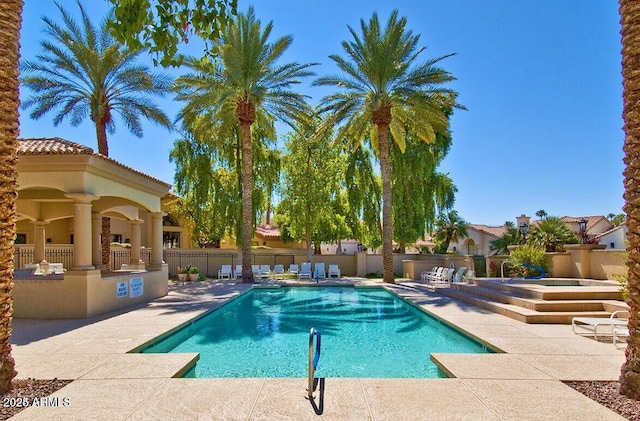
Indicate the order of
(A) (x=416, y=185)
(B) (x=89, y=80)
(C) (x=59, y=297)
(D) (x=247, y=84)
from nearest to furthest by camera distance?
(C) (x=59, y=297), (B) (x=89, y=80), (D) (x=247, y=84), (A) (x=416, y=185)

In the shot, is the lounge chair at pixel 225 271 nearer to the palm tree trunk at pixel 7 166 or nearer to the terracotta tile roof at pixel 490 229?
the palm tree trunk at pixel 7 166

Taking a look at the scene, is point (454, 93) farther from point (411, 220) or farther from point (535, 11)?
point (411, 220)

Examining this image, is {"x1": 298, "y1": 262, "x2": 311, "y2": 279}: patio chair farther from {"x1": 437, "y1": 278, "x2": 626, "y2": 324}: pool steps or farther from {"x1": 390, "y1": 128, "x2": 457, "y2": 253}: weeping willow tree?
{"x1": 437, "y1": 278, "x2": 626, "y2": 324}: pool steps

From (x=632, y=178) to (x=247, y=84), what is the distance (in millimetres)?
17753

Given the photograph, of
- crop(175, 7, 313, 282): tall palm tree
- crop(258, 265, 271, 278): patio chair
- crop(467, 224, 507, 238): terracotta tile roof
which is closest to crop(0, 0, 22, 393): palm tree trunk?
crop(175, 7, 313, 282): tall palm tree

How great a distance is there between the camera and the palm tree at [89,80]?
18266 millimetres

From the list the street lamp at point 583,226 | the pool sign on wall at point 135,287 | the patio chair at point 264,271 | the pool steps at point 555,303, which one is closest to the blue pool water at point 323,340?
the pool steps at point 555,303

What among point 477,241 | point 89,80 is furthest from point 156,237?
point 477,241

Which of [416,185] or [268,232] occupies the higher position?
[416,185]

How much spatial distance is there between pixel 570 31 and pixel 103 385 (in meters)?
17.9

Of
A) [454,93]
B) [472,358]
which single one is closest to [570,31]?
[454,93]

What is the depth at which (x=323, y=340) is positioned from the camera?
10016 mm

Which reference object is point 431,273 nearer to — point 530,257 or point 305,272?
point 530,257

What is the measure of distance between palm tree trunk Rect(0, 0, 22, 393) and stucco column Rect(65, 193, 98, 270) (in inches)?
278
